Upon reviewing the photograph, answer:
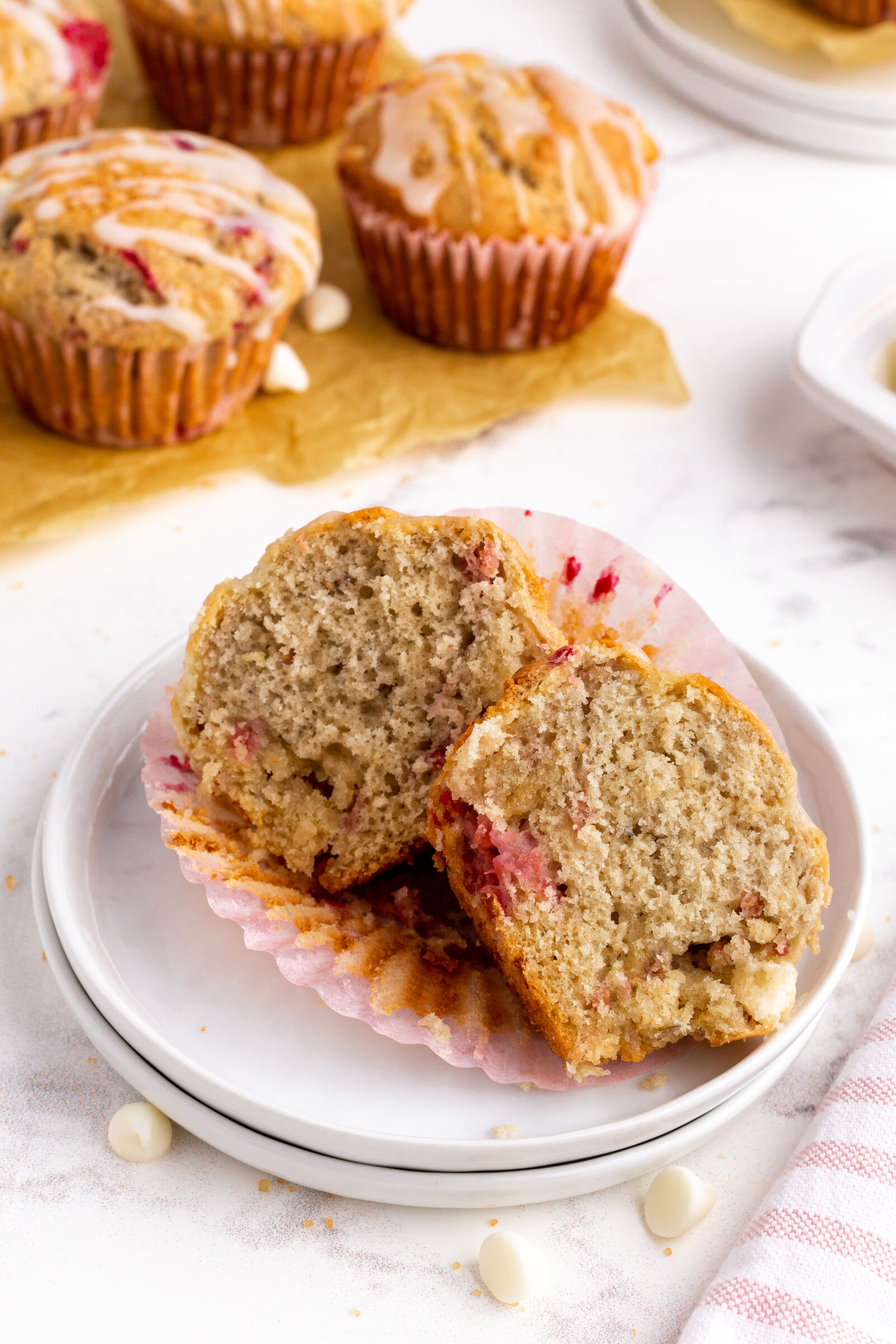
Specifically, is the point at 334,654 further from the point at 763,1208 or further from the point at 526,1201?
the point at 763,1208

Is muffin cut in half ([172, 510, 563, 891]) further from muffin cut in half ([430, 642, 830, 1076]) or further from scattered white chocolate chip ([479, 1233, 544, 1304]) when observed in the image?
scattered white chocolate chip ([479, 1233, 544, 1304])

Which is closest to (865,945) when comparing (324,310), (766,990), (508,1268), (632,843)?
(766,990)

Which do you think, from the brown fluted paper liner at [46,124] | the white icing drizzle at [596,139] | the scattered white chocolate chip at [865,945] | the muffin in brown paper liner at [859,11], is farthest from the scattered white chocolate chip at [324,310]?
the muffin in brown paper liner at [859,11]

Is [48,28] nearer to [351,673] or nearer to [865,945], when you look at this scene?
[351,673]

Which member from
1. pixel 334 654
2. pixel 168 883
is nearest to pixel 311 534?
pixel 334 654

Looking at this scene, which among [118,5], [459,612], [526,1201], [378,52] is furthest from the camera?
[118,5]

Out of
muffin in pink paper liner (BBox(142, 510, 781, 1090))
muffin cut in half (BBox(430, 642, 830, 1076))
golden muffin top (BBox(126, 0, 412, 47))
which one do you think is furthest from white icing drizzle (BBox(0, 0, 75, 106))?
muffin cut in half (BBox(430, 642, 830, 1076))
